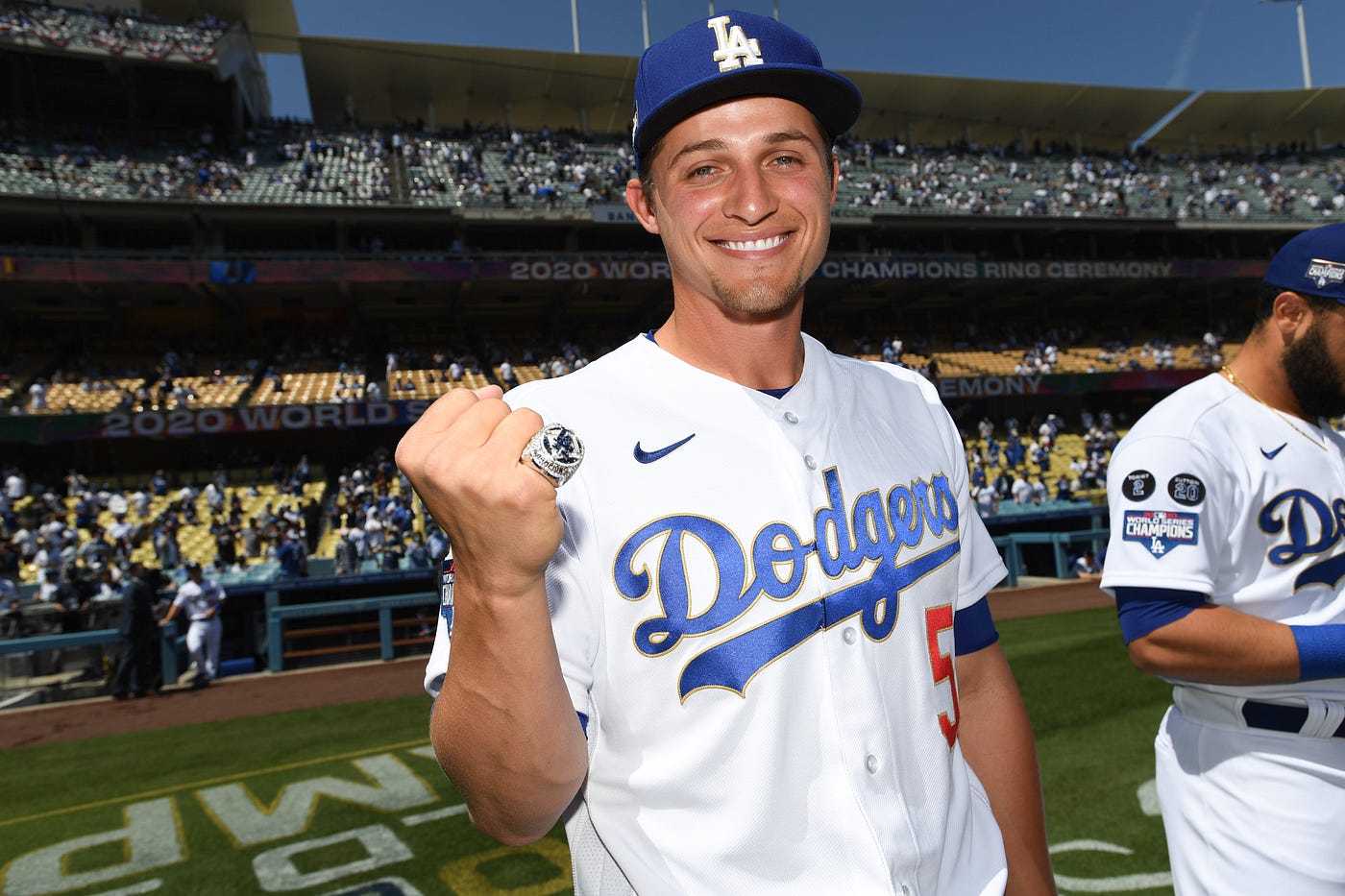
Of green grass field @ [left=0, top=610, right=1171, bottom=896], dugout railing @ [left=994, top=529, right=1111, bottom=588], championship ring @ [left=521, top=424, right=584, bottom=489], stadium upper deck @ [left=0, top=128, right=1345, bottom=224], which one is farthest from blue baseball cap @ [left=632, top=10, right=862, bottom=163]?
stadium upper deck @ [left=0, top=128, right=1345, bottom=224]

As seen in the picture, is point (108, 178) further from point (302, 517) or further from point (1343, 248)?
point (1343, 248)

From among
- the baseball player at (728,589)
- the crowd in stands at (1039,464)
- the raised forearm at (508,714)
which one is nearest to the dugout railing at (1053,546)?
the crowd in stands at (1039,464)

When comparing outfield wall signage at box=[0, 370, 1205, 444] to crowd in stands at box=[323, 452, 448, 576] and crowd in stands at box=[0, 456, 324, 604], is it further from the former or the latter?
crowd in stands at box=[323, 452, 448, 576]

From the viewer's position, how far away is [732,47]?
1.62 metres

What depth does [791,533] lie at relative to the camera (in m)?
1.52

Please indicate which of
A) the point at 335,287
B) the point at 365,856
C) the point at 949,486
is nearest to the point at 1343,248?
the point at 949,486

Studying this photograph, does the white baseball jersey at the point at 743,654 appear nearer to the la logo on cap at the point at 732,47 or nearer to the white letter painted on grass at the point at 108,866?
the la logo on cap at the point at 732,47

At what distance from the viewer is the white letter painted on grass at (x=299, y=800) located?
224 inches

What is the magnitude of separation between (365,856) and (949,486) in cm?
460

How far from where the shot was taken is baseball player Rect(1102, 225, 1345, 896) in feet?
6.88

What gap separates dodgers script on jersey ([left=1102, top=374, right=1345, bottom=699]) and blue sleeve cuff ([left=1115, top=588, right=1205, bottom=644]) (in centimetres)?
4

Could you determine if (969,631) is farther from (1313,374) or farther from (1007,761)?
(1313,374)

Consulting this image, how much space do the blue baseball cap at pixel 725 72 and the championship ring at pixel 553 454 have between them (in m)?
0.80

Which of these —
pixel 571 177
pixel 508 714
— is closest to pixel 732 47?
pixel 508 714
